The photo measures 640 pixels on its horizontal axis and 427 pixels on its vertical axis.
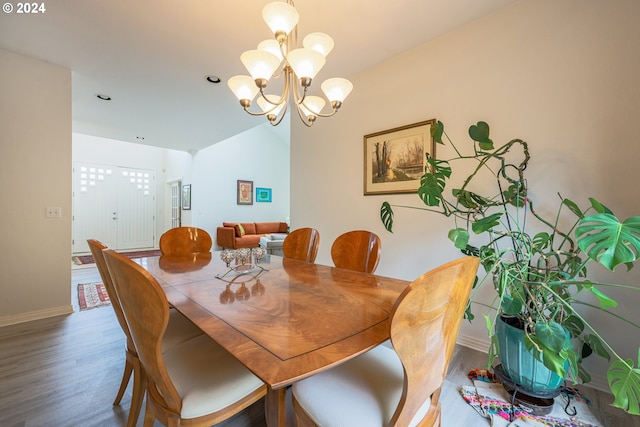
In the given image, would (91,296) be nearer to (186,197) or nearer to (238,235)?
(238,235)

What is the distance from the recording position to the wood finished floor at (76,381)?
131 centimetres

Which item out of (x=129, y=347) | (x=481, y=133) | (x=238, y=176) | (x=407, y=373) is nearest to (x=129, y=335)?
(x=129, y=347)

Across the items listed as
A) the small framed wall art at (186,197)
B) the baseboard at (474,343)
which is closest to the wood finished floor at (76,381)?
the baseboard at (474,343)

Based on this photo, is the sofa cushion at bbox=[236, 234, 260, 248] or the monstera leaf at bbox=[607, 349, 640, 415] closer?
the monstera leaf at bbox=[607, 349, 640, 415]

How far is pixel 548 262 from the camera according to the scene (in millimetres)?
1429

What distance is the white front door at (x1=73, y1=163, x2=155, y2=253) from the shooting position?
20.4 ft

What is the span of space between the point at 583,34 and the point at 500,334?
1.90 metres

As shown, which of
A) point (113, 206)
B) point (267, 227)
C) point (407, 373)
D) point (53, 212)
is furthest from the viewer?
point (267, 227)

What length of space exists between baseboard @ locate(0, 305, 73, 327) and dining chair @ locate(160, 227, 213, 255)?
1.50 metres

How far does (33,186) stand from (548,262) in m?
4.25

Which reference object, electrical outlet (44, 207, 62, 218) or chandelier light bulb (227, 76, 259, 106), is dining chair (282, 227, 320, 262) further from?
electrical outlet (44, 207, 62, 218)

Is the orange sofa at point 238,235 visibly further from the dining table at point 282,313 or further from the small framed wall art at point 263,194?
the dining table at point 282,313

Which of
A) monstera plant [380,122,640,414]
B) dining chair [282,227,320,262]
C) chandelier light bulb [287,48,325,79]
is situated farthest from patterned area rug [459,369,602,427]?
chandelier light bulb [287,48,325,79]

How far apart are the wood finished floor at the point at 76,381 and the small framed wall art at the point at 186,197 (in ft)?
14.6
